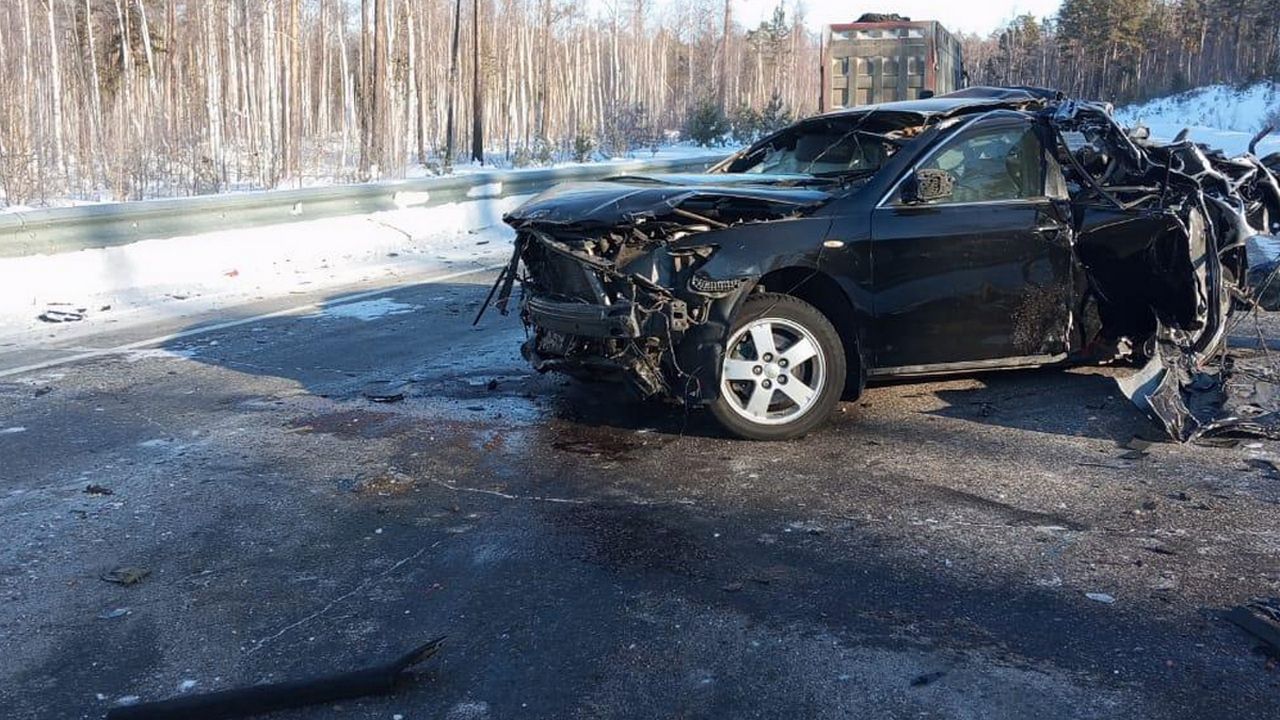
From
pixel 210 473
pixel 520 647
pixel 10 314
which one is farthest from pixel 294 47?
pixel 520 647

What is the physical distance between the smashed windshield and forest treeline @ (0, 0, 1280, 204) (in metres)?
11.6

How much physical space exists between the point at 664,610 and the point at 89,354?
240 inches

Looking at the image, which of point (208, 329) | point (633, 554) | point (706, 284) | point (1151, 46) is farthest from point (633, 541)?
point (1151, 46)

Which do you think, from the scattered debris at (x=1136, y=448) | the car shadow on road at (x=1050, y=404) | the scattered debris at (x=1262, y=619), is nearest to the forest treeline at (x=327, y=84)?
the car shadow on road at (x=1050, y=404)

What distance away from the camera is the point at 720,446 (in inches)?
222

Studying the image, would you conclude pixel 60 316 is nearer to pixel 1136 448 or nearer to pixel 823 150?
pixel 823 150

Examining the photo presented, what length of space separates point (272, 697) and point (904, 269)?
3.87 metres

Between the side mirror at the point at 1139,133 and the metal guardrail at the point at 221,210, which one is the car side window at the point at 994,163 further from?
the metal guardrail at the point at 221,210

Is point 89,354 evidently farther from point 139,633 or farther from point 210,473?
point 139,633

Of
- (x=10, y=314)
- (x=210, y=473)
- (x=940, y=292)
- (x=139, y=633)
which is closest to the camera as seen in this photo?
(x=139, y=633)

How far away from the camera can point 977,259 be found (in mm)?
5961

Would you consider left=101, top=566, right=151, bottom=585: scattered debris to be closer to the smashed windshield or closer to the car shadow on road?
the car shadow on road

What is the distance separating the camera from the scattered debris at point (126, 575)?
159 inches

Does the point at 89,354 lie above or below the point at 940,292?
below
